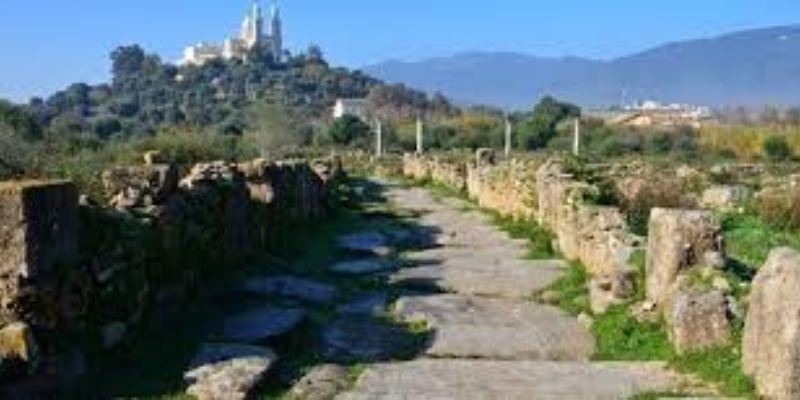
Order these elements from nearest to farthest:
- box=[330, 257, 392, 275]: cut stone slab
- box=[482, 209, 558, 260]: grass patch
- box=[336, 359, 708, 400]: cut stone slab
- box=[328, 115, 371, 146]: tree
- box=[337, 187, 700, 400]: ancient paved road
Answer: box=[336, 359, 708, 400]: cut stone slab, box=[337, 187, 700, 400]: ancient paved road, box=[330, 257, 392, 275]: cut stone slab, box=[482, 209, 558, 260]: grass patch, box=[328, 115, 371, 146]: tree

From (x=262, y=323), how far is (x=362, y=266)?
4597 millimetres

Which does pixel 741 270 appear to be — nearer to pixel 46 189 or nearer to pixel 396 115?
pixel 46 189

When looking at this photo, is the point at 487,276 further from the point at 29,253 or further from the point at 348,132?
the point at 348,132

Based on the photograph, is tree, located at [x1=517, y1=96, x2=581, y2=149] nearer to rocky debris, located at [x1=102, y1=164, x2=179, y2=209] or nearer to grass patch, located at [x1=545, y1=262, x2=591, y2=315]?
grass patch, located at [x1=545, y1=262, x2=591, y2=315]

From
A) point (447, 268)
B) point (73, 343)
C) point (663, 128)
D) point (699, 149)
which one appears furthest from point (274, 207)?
point (663, 128)

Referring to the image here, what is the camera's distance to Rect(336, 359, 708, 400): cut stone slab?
28.8 ft

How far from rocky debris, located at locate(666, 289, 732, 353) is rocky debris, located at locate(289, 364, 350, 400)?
91.5 inches

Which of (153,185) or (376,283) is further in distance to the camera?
(376,283)

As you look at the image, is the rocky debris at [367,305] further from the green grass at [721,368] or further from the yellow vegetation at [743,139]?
the yellow vegetation at [743,139]

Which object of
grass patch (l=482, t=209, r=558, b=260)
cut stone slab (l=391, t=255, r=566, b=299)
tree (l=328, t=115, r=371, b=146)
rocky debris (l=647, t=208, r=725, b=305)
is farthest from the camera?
tree (l=328, t=115, r=371, b=146)

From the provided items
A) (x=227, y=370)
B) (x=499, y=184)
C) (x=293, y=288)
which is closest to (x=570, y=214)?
(x=293, y=288)

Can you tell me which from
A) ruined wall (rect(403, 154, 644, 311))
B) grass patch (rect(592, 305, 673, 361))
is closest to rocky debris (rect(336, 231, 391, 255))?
ruined wall (rect(403, 154, 644, 311))

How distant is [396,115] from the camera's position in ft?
435

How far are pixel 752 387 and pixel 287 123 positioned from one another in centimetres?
7961
